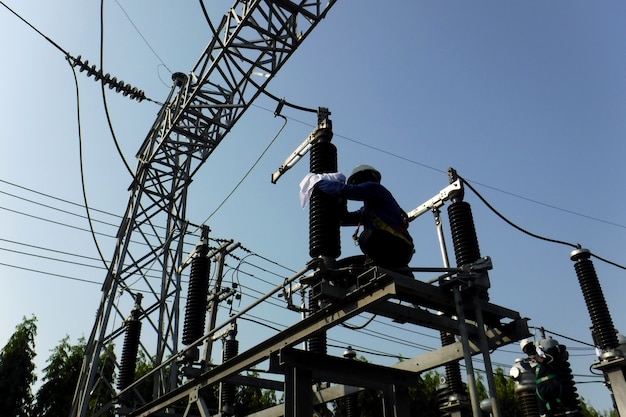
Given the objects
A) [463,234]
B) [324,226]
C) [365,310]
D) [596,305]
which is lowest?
[365,310]

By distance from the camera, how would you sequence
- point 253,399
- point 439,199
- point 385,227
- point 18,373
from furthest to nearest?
point 253,399 → point 18,373 → point 439,199 → point 385,227

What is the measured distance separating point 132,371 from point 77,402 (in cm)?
125

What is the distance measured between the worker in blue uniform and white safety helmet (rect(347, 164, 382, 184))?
239mm

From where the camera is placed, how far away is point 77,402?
379 inches

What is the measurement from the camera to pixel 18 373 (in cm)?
1672

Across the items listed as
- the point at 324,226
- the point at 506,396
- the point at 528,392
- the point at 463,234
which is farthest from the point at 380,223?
the point at 506,396

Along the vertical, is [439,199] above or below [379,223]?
above

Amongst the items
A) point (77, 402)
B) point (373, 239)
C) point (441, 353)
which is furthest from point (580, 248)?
point (77, 402)

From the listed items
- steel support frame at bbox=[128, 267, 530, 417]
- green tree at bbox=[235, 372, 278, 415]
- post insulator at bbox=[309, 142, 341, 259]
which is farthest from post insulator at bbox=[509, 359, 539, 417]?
green tree at bbox=[235, 372, 278, 415]

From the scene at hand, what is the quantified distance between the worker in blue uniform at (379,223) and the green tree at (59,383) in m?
15.8

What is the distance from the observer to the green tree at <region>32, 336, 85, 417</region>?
1752 centimetres

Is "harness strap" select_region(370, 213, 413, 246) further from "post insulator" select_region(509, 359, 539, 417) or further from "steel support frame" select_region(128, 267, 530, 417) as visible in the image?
"post insulator" select_region(509, 359, 539, 417)

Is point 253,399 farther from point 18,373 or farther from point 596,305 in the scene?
point 596,305

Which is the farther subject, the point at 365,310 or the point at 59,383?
the point at 59,383
